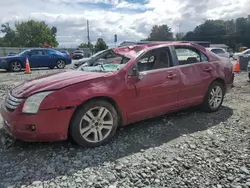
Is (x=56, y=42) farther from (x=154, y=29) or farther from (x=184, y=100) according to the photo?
(x=184, y=100)

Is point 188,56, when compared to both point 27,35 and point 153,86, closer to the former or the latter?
point 153,86

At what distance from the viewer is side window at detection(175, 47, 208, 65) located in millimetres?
4811

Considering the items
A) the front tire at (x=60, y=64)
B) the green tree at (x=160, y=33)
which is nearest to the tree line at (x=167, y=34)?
the green tree at (x=160, y=33)

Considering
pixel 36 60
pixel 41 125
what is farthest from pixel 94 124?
pixel 36 60

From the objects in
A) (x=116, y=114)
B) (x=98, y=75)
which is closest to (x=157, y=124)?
(x=116, y=114)

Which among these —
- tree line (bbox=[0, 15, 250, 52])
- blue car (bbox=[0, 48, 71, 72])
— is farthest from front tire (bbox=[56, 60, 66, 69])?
tree line (bbox=[0, 15, 250, 52])

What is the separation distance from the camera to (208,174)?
2.97 meters

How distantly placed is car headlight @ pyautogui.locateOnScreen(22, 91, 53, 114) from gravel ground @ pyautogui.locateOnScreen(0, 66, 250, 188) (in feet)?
1.95

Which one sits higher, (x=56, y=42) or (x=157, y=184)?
(x=56, y=42)

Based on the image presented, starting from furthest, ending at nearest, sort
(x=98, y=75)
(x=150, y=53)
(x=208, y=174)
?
(x=150, y=53)
(x=98, y=75)
(x=208, y=174)

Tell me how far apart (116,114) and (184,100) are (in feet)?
4.92

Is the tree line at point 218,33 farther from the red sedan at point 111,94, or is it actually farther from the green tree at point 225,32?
the red sedan at point 111,94

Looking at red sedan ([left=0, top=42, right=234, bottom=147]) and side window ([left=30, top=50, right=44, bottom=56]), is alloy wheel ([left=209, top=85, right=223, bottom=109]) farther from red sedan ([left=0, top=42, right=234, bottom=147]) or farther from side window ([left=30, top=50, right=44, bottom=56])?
side window ([left=30, top=50, right=44, bottom=56])

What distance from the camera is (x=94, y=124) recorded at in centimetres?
366
